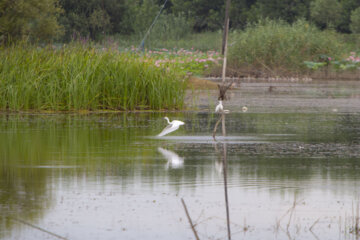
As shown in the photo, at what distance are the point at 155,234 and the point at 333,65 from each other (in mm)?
36243

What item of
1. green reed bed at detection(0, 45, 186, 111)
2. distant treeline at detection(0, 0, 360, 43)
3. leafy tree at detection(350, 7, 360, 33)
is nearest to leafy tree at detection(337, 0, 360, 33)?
distant treeline at detection(0, 0, 360, 43)

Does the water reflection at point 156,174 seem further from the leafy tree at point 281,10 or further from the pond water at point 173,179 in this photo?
the leafy tree at point 281,10

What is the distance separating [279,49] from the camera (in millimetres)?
40188

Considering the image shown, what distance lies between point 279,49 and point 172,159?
30505 millimetres

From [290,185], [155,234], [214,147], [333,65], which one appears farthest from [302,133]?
[333,65]

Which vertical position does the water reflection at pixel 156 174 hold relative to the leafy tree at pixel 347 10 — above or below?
below

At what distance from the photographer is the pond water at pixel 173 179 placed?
A: 6.50 metres

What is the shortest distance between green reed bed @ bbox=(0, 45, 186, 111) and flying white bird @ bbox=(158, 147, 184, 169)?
22.6 feet

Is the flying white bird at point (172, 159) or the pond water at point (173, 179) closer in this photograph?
the pond water at point (173, 179)

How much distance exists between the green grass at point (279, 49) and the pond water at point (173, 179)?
2389 centimetres

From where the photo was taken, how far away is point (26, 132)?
1370cm

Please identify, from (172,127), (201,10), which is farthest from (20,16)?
(201,10)

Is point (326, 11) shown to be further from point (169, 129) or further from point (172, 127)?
point (172, 127)

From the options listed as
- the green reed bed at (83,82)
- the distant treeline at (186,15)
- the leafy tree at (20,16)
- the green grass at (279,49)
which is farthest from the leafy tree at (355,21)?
the green reed bed at (83,82)
